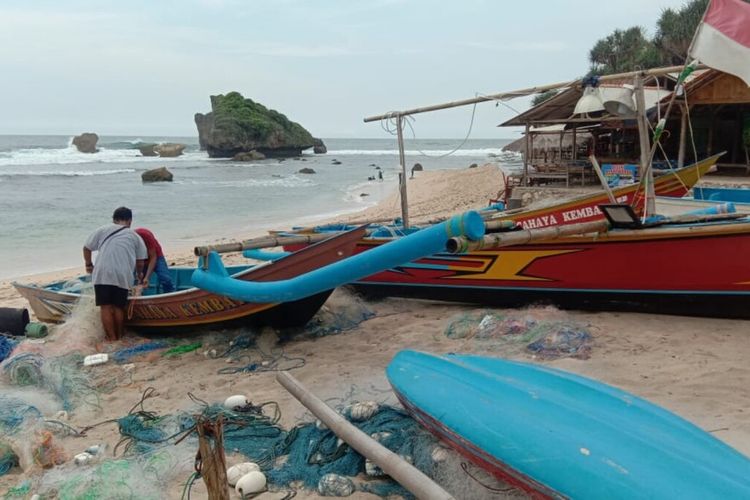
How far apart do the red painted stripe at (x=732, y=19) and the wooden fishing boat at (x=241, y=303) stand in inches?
→ 144

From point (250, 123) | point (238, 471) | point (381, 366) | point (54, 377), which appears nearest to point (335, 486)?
point (238, 471)

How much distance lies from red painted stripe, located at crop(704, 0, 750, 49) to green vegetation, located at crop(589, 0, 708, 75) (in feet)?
97.4

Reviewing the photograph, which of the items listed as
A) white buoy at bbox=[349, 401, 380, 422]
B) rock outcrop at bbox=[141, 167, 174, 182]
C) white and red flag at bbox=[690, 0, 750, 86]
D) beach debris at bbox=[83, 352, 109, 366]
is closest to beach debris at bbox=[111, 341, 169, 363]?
beach debris at bbox=[83, 352, 109, 366]

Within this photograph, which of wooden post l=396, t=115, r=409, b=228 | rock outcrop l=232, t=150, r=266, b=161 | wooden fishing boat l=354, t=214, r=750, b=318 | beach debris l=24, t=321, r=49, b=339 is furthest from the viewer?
rock outcrop l=232, t=150, r=266, b=161

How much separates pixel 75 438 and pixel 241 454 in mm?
1436

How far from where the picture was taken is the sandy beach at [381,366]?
13.4 ft

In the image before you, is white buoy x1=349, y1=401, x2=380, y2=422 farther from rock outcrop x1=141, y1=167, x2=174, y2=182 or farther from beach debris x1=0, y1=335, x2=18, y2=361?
rock outcrop x1=141, y1=167, x2=174, y2=182

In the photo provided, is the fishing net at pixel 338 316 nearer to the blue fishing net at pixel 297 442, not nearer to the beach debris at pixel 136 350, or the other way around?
the beach debris at pixel 136 350

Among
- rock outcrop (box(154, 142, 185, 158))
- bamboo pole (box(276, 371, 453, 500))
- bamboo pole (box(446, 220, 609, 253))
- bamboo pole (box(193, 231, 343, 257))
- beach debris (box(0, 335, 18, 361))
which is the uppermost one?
rock outcrop (box(154, 142, 185, 158))

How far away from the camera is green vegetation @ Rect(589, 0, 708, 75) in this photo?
3553 centimetres

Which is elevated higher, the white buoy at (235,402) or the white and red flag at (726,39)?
the white and red flag at (726,39)

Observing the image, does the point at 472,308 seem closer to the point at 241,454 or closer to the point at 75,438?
the point at 241,454

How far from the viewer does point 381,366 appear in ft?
18.3

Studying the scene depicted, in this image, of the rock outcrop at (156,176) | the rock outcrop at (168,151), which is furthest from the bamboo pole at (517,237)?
the rock outcrop at (168,151)
